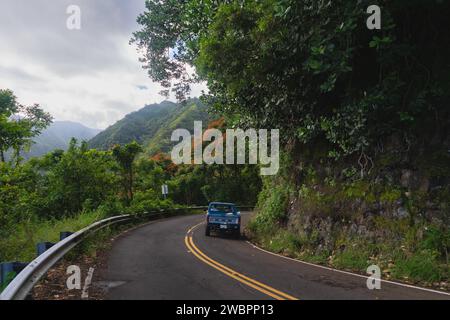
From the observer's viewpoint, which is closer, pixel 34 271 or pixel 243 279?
pixel 34 271

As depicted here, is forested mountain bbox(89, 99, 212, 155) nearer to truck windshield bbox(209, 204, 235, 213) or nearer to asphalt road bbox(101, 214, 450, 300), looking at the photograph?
truck windshield bbox(209, 204, 235, 213)

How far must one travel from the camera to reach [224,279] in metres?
8.99

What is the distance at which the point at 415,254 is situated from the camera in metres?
9.99

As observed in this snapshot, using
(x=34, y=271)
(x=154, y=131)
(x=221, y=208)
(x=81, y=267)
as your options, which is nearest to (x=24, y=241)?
(x=81, y=267)

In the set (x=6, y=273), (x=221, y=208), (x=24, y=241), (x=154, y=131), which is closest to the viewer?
(x=6, y=273)

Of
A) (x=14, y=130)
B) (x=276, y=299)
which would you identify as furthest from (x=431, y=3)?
(x=14, y=130)

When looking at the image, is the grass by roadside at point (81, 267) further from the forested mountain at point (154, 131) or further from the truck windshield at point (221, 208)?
the forested mountain at point (154, 131)

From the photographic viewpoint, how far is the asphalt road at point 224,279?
7.55 metres

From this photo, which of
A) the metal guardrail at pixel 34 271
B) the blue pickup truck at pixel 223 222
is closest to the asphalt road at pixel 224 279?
the metal guardrail at pixel 34 271

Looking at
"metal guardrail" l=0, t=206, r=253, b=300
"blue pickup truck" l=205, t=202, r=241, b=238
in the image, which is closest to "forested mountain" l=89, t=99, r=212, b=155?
"blue pickup truck" l=205, t=202, r=241, b=238

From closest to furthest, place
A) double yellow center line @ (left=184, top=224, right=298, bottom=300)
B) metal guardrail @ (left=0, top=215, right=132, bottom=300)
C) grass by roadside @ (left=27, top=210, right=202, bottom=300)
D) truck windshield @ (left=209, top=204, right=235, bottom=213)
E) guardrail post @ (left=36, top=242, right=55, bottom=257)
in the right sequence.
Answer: metal guardrail @ (left=0, top=215, right=132, bottom=300), grass by roadside @ (left=27, top=210, right=202, bottom=300), double yellow center line @ (left=184, top=224, right=298, bottom=300), guardrail post @ (left=36, top=242, right=55, bottom=257), truck windshield @ (left=209, top=204, right=235, bottom=213)

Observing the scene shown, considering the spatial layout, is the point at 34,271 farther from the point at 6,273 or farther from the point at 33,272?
the point at 6,273

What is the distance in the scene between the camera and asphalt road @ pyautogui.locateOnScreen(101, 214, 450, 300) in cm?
755

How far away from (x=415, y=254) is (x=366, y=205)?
2.66 m
